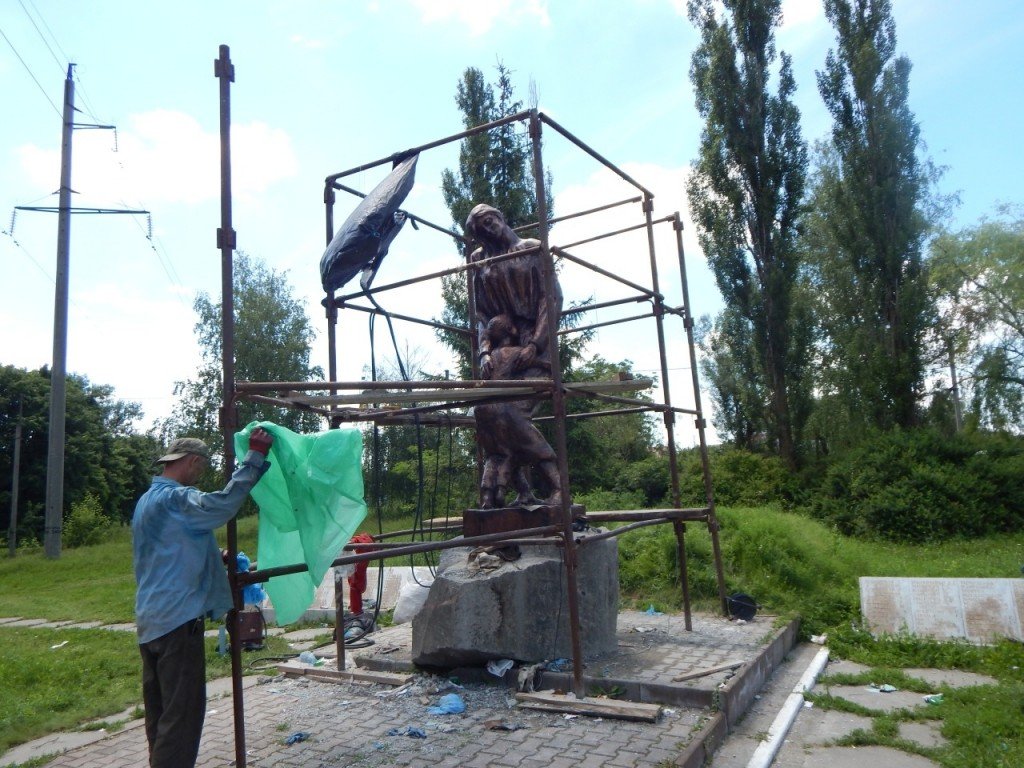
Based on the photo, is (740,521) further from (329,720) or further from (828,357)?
(828,357)

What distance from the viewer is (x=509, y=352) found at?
18.4ft

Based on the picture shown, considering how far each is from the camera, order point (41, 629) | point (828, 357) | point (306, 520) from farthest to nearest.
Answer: point (828, 357)
point (41, 629)
point (306, 520)

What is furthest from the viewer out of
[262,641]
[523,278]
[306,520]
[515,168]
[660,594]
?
[515,168]

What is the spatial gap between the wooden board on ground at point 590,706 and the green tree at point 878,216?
1496 cm

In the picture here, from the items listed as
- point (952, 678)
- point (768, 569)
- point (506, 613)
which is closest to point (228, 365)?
point (506, 613)

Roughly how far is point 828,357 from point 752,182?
19.3 ft

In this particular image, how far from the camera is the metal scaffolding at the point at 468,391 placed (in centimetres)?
333

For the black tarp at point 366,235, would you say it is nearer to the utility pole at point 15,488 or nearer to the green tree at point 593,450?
the green tree at point 593,450

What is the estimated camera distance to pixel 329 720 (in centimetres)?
435

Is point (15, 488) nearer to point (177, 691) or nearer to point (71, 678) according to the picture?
point (71, 678)

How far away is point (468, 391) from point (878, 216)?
1687cm

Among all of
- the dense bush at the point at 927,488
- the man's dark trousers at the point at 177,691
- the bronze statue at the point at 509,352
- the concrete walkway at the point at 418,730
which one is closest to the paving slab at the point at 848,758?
the concrete walkway at the point at 418,730

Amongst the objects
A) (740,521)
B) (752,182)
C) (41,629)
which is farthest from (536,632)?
(752,182)

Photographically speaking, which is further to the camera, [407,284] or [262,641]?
[262,641]
